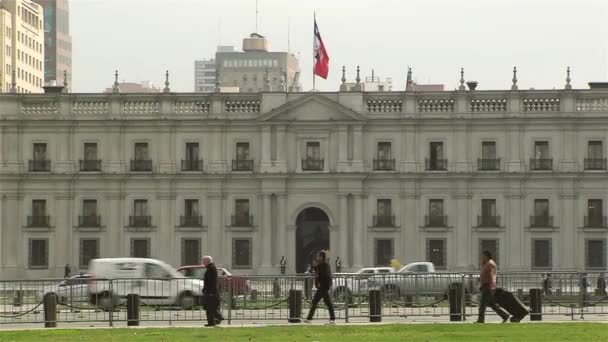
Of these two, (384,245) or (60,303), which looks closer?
(60,303)

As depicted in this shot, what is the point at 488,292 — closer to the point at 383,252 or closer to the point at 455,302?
the point at 455,302

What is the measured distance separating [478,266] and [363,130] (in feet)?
29.5

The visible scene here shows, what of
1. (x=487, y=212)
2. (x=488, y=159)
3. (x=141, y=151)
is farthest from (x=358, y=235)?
(x=141, y=151)

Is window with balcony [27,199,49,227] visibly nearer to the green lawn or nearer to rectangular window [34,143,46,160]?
rectangular window [34,143,46,160]

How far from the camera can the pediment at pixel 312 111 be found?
9038 cm

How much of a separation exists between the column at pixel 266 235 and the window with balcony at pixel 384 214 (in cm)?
534

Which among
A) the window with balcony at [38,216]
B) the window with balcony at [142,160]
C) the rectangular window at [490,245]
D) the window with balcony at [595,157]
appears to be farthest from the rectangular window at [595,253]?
the window with balcony at [38,216]

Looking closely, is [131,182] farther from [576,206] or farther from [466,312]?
[466,312]

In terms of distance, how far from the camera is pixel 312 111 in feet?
298

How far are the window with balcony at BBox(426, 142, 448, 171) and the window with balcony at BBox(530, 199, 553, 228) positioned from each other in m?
4.93

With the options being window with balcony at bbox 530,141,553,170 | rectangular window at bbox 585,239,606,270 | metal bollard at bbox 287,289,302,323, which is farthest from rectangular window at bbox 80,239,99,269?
metal bollard at bbox 287,289,302,323

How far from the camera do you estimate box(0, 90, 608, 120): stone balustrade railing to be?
90125 mm

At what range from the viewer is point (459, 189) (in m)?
90.2

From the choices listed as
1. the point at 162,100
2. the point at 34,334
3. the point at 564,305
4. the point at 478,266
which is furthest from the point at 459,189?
the point at 34,334
